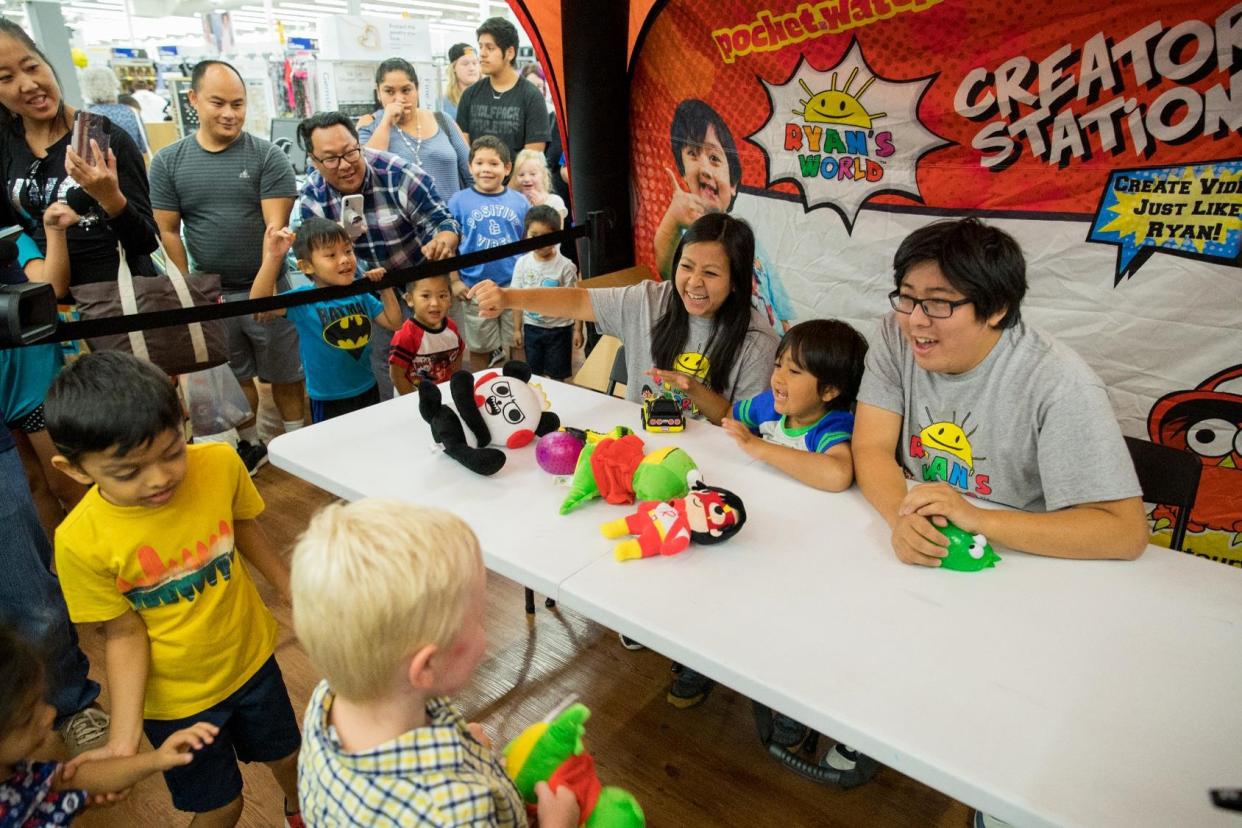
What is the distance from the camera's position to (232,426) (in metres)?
3.35

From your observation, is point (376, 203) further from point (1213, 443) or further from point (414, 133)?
point (1213, 443)

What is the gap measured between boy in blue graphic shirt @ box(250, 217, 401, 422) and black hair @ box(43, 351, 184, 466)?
5.19 ft

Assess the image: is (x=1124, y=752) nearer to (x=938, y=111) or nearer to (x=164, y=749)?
(x=164, y=749)

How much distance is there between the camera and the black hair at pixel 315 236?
269cm

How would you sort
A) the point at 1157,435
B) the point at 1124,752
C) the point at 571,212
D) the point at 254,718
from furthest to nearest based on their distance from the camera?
the point at 571,212 → the point at 1157,435 → the point at 254,718 → the point at 1124,752

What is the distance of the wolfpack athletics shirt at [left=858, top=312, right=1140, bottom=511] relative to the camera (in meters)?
1.27

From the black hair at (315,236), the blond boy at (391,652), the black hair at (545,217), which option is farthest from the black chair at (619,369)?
the blond boy at (391,652)

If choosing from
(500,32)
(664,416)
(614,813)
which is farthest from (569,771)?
(500,32)

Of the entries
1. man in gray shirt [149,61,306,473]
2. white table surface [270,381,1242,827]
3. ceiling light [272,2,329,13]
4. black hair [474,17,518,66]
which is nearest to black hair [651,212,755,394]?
white table surface [270,381,1242,827]

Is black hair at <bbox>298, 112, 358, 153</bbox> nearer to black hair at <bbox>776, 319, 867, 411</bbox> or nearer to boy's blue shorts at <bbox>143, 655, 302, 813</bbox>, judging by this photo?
black hair at <bbox>776, 319, 867, 411</bbox>

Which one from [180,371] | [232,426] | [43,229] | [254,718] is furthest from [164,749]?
[232,426]

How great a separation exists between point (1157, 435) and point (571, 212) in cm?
261

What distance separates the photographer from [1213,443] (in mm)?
2133

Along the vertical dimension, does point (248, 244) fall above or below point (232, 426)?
above
